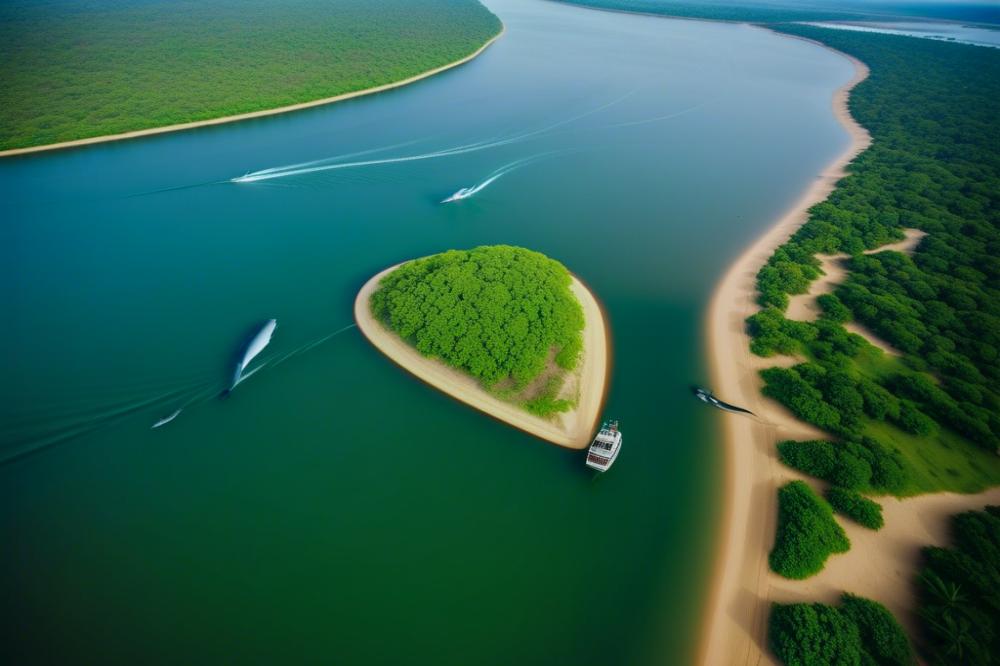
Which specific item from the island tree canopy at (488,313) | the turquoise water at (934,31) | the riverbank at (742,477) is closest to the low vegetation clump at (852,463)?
the riverbank at (742,477)

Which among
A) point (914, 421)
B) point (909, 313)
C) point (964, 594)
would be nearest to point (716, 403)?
point (914, 421)

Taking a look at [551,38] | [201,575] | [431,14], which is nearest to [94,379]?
[201,575]

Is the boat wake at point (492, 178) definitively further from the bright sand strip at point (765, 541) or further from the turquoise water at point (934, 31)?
the turquoise water at point (934, 31)

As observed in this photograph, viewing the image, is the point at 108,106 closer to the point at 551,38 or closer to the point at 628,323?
the point at 628,323

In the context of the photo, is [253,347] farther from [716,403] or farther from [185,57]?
[185,57]

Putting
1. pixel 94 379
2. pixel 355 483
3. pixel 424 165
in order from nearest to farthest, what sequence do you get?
pixel 355 483
pixel 94 379
pixel 424 165

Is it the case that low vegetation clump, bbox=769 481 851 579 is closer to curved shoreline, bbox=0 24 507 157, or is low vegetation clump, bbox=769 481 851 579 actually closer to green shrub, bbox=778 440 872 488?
green shrub, bbox=778 440 872 488
